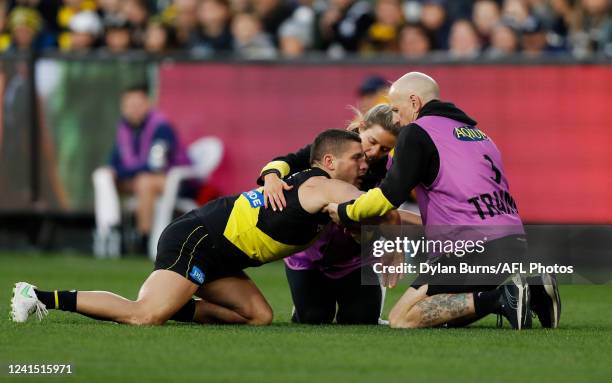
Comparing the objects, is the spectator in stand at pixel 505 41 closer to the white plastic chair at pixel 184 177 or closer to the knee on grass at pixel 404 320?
the white plastic chair at pixel 184 177

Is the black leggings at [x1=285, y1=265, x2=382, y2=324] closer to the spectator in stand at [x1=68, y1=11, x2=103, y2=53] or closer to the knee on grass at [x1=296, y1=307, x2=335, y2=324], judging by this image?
the knee on grass at [x1=296, y1=307, x2=335, y2=324]

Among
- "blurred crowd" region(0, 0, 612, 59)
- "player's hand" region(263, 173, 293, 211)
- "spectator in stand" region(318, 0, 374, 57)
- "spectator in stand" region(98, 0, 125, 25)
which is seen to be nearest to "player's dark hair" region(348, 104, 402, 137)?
"player's hand" region(263, 173, 293, 211)

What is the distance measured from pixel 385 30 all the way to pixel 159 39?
3071 millimetres

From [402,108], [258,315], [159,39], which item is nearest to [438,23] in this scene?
[159,39]

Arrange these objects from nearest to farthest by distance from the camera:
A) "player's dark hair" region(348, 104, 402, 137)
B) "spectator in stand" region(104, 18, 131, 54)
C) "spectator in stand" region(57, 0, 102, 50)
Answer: "player's dark hair" region(348, 104, 402, 137) → "spectator in stand" region(104, 18, 131, 54) → "spectator in stand" region(57, 0, 102, 50)

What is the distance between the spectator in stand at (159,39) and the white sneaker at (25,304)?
8692 mm

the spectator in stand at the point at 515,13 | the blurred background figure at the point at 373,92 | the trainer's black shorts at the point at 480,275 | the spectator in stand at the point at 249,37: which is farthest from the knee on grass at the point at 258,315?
the spectator in stand at the point at 249,37

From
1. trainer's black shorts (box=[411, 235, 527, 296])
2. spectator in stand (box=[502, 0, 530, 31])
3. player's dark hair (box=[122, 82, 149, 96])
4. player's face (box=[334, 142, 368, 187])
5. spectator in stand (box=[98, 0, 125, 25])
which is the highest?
spectator in stand (box=[502, 0, 530, 31])

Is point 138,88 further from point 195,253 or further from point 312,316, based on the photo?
point 195,253

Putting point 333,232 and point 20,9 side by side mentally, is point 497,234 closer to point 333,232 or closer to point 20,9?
point 333,232

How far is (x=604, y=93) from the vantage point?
1576 cm

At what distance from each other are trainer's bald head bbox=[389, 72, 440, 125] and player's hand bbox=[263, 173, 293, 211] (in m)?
1.03

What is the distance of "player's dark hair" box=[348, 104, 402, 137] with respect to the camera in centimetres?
969

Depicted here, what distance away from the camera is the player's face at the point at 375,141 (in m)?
9.73
